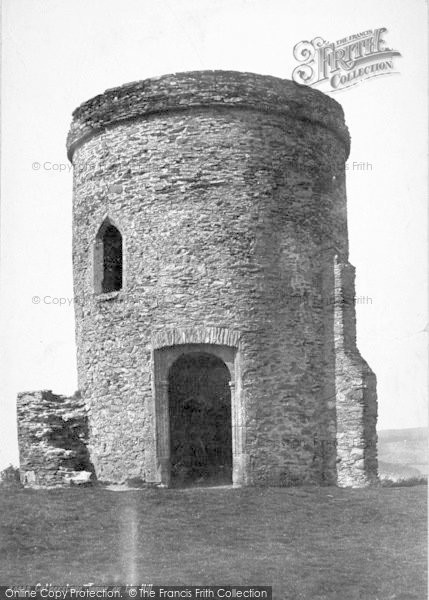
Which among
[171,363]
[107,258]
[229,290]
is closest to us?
[229,290]

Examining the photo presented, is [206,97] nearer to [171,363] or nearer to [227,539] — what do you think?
[171,363]

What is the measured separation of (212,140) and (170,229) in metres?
1.60

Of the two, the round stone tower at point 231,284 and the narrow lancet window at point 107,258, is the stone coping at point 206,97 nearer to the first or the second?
the round stone tower at point 231,284

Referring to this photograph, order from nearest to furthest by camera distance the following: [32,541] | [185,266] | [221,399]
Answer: [32,541], [185,266], [221,399]

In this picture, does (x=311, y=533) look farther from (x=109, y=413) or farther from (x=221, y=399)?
(x=221, y=399)

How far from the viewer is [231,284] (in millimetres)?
16047

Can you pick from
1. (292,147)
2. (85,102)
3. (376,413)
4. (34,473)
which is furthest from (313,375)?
(85,102)

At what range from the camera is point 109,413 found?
16609 mm

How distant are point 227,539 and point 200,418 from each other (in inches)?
227

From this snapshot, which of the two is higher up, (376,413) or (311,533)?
(376,413)

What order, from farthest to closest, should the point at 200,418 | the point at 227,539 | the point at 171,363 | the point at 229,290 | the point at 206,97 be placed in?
the point at 200,418
the point at 206,97
the point at 171,363
the point at 229,290
the point at 227,539

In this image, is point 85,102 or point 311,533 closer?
point 311,533

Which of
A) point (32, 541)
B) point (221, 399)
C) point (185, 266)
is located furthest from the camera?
point (221, 399)

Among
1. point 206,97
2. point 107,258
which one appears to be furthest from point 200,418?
point 206,97
